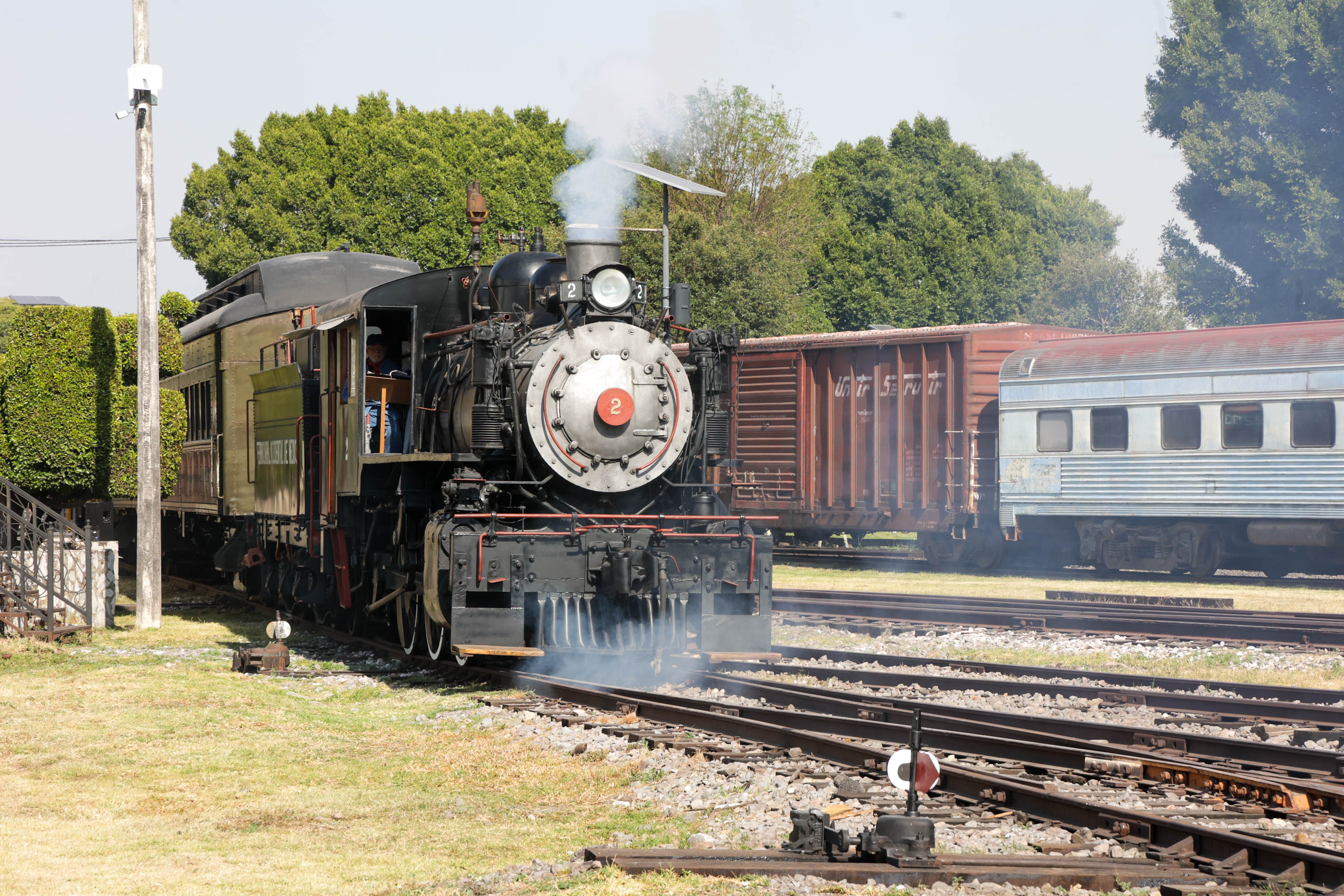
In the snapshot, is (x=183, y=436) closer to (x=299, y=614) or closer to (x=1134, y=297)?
(x=299, y=614)

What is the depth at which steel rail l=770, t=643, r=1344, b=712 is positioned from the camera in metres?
10.8

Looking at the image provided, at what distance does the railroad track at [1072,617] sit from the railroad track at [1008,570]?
159 inches

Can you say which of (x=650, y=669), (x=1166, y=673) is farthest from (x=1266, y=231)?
(x=650, y=669)

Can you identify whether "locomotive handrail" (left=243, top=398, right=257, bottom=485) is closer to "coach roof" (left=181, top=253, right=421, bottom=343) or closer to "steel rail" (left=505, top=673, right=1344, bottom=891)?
"coach roof" (left=181, top=253, right=421, bottom=343)

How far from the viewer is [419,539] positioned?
12719 millimetres

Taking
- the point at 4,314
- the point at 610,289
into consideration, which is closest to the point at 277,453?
the point at 610,289

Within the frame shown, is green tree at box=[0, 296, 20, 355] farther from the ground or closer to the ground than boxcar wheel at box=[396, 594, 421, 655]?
farther from the ground

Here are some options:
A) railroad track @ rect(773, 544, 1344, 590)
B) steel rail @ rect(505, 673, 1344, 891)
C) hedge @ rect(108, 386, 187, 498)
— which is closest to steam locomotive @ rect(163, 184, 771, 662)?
steel rail @ rect(505, 673, 1344, 891)

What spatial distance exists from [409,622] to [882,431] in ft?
39.1

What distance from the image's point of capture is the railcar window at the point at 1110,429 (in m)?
20.9

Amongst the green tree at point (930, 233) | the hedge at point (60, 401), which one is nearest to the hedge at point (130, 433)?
the hedge at point (60, 401)

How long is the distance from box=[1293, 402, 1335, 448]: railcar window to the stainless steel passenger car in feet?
0.06

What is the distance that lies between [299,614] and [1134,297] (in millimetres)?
42641

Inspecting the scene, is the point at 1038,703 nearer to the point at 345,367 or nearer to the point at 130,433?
the point at 345,367
